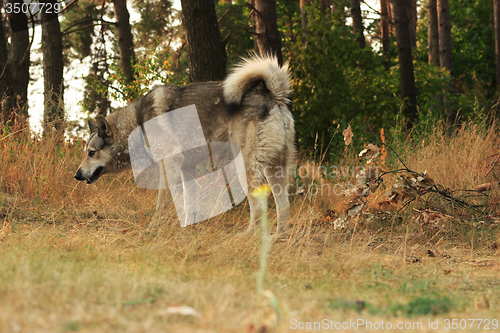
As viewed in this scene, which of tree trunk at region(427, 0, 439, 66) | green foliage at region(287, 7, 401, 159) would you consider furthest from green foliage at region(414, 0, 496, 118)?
green foliage at region(287, 7, 401, 159)

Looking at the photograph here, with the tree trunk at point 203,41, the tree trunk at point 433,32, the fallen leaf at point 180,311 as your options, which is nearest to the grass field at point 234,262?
the fallen leaf at point 180,311

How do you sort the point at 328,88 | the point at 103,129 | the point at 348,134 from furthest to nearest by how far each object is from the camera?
the point at 328,88 → the point at 103,129 → the point at 348,134

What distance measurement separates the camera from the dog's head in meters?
5.75

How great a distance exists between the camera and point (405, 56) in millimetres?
11664

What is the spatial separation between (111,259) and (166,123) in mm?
2481

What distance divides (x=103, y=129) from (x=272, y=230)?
8.69 ft

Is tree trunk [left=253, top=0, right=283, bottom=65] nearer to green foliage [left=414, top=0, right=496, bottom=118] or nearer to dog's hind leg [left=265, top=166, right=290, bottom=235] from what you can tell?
dog's hind leg [left=265, top=166, right=290, bottom=235]

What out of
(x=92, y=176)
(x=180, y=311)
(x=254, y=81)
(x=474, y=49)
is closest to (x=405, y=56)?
(x=254, y=81)

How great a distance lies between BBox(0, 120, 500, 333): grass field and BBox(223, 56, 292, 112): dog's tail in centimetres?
162

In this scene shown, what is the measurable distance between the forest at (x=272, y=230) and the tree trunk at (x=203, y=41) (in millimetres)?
23

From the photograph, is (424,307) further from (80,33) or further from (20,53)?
A: (80,33)

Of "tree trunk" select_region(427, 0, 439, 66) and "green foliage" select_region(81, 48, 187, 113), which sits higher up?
"tree trunk" select_region(427, 0, 439, 66)

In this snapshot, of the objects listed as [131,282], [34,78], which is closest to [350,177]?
[131,282]

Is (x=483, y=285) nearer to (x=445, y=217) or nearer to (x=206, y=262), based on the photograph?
(x=445, y=217)
